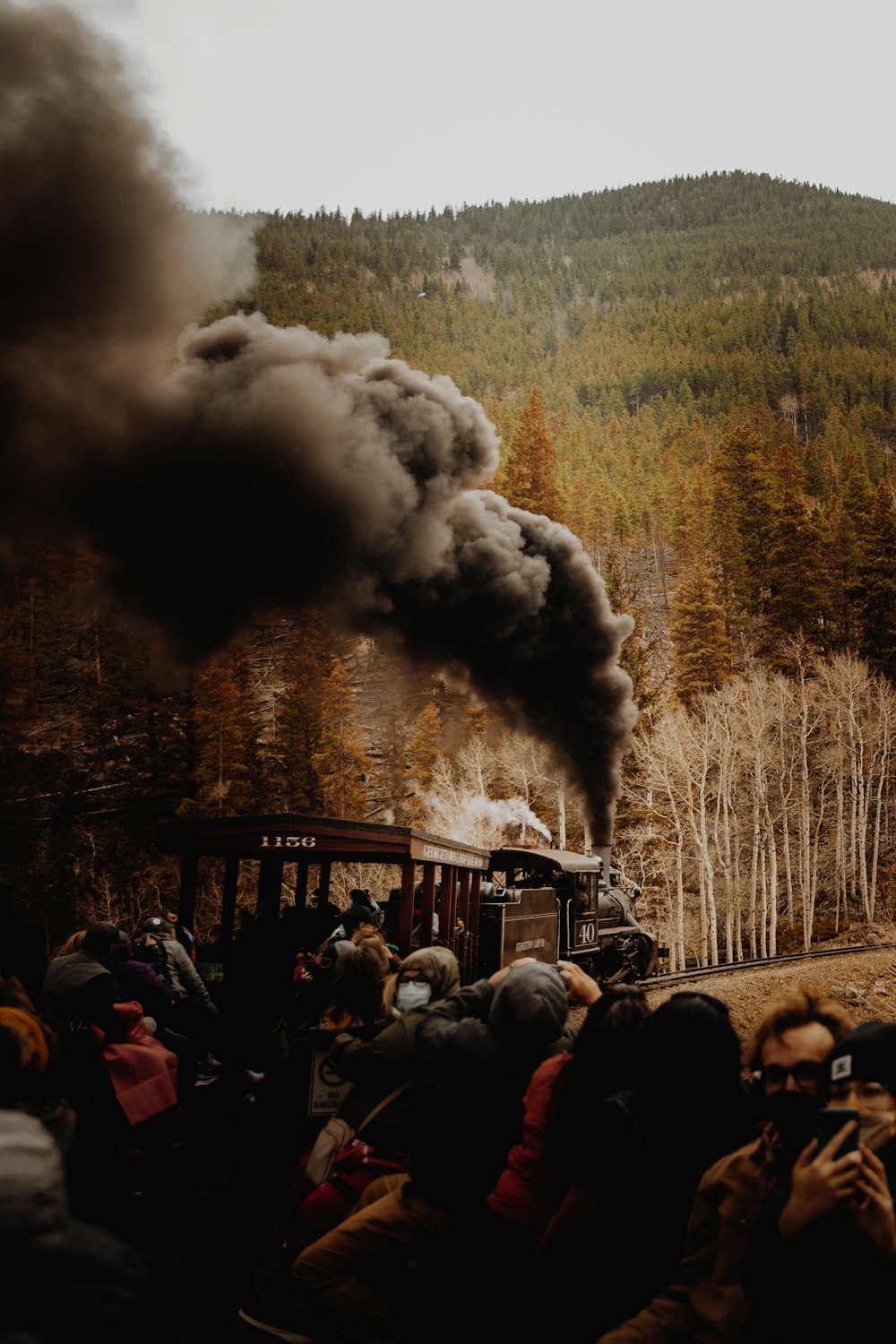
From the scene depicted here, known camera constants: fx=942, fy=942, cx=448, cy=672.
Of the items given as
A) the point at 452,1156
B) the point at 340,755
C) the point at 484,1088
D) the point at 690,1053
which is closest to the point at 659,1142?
the point at 690,1053

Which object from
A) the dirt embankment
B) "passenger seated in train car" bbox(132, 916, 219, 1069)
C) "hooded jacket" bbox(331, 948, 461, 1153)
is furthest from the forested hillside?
"hooded jacket" bbox(331, 948, 461, 1153)

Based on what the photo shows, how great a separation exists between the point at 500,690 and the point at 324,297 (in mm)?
96759

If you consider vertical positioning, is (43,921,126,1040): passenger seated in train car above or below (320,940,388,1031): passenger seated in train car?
below

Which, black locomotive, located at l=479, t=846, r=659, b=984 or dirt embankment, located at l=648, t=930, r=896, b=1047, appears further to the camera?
black locomotive, located at l=479, t=846, r=659, b=984

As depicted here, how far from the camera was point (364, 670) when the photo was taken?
51938 mm

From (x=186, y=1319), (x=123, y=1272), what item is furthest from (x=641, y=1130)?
(x=186, y=1319)

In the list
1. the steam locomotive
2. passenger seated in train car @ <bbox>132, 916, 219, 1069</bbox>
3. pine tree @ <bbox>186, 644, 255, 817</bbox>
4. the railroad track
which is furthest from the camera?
pine tree @ <bbox>186, 644, 255, 817</bbox>

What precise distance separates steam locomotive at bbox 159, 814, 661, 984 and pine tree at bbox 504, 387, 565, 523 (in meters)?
38.3

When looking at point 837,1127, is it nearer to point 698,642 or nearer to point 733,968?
point 733,968

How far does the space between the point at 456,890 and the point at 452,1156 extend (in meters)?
7.77

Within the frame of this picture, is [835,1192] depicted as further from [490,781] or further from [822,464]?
[822,464]

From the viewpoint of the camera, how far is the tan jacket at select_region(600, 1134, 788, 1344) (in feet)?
7.54

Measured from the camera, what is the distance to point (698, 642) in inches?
1732

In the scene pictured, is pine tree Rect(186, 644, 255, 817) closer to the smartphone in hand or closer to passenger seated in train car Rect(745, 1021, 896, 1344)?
passenger seated in train car Rect(745, 1021, 896, 1344)
